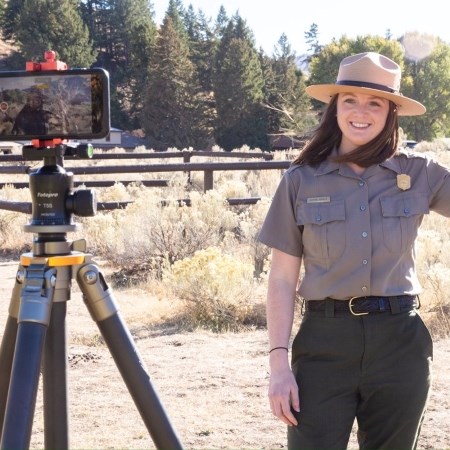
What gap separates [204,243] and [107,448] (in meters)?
4.74

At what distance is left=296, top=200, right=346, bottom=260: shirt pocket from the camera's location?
93.0 inches

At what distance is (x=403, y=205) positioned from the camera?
238cm

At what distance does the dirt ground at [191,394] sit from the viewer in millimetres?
3613

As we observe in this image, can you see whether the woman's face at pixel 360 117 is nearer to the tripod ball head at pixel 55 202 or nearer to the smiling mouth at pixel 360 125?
the smiling mouth at pixel 360 125

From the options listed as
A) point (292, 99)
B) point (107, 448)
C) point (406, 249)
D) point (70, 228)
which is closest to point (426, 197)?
point (406, 249)

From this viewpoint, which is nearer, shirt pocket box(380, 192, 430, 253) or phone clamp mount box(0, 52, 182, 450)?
phone clamp mount box(0, 52, 182, 450)

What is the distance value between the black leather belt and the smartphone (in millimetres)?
776

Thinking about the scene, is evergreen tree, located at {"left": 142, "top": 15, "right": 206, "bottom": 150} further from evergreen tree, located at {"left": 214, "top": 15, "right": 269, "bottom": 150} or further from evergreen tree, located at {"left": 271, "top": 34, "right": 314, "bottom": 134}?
evergreen tree, located at {"left": 271, "top": 34, "right": 314, "bottom": 134}

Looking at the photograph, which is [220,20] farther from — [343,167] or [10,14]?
[343,167]

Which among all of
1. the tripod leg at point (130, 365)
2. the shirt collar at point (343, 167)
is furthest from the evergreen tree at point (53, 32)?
the tripod leg at point (130, 365)

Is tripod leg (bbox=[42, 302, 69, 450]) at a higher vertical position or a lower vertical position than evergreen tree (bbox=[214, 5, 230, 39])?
lower

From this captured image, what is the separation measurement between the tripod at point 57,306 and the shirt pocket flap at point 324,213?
22.9 inches

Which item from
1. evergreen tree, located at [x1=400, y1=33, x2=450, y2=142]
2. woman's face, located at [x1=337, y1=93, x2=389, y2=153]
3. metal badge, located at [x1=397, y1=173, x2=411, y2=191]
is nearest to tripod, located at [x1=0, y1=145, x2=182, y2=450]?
woman's face, located at [x1=337, y1=93, x2=389, y2=153]

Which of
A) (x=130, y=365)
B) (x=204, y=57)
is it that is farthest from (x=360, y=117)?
(x=204, y=57)
